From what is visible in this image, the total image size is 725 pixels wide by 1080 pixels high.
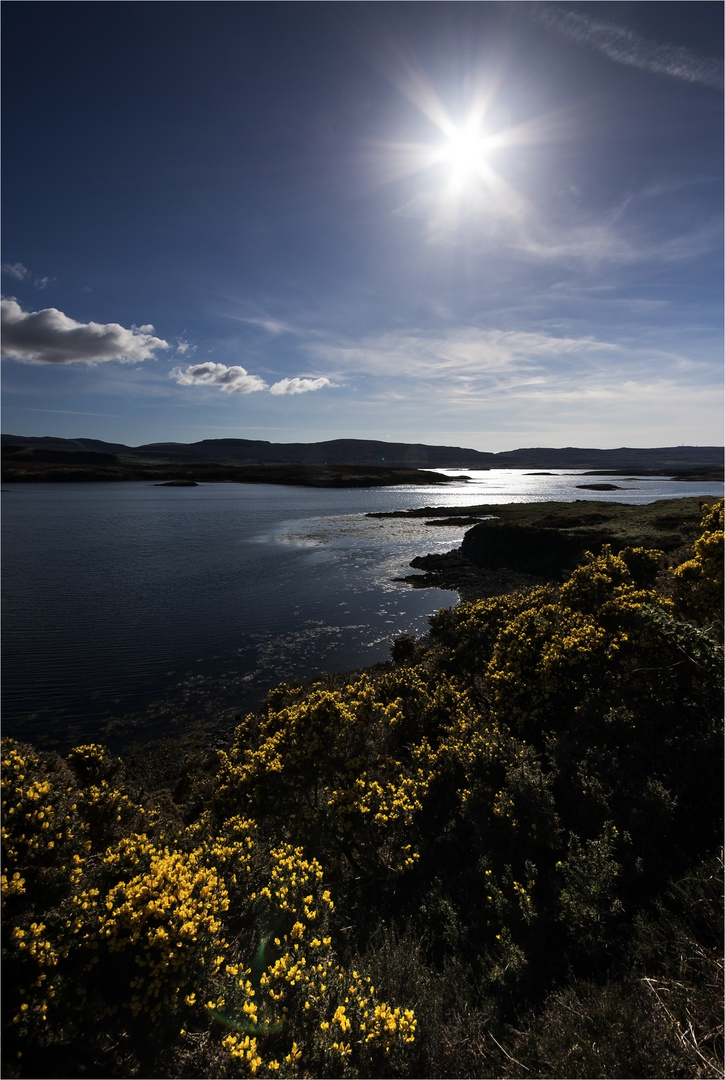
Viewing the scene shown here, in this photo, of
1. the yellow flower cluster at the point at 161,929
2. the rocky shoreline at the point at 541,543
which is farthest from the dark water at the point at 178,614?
the yellow flower cluster at the point at 161,929

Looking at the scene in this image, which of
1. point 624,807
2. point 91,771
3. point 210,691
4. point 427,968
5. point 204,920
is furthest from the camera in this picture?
point 210,691

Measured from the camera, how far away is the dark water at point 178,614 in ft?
67.9

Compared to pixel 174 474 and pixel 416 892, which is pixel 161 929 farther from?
pixel 174 474

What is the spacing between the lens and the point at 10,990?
15.4 ft

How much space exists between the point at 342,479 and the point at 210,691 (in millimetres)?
142127

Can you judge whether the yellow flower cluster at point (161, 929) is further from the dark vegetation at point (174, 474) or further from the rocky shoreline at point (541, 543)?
the dark vegetation at point (174, 474)

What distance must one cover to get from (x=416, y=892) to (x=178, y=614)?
2751 cm

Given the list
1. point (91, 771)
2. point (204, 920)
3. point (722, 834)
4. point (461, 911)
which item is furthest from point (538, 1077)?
point (91, 771)

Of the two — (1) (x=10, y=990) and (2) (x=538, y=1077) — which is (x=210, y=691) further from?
(2) (x=538, y=1077)

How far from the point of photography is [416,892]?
7.94 meters

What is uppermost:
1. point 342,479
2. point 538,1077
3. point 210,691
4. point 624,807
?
point 342,479

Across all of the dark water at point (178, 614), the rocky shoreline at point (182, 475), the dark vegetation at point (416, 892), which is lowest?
the dark water at point (178, 614)

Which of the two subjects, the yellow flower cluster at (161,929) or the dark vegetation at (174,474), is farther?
the dark vegetation at (174,474)

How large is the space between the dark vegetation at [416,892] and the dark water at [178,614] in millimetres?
10664
